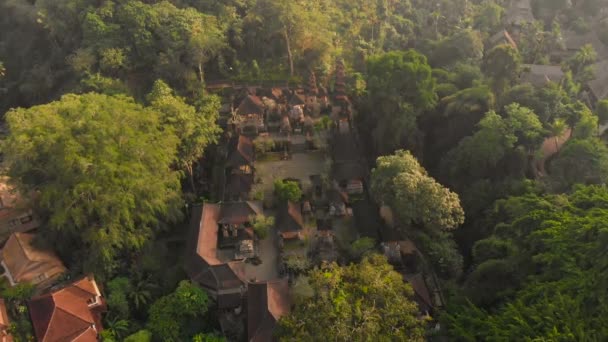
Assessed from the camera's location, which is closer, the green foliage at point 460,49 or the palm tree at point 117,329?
the palm tree at point 117,329

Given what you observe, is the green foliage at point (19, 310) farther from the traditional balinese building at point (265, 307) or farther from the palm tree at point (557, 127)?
the palm tree at point (557, 127)

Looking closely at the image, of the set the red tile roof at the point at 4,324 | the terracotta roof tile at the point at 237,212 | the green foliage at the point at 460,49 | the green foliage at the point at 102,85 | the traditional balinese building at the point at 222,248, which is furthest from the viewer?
the green foliage at the point at 460,49

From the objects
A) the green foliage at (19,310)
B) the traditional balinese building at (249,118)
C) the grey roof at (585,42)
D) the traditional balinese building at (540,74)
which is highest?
the grey roof at (585,42)

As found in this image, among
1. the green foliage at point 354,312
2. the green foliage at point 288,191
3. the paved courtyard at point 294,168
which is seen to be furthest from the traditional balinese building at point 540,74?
the green foliage at point 354,312

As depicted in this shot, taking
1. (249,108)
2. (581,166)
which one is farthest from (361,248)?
(249,108)

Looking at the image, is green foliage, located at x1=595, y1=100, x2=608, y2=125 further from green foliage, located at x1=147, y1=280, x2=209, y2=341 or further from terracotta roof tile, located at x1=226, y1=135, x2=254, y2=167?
green foliage, located at x1=147, y1=280, x2=209, y2=341

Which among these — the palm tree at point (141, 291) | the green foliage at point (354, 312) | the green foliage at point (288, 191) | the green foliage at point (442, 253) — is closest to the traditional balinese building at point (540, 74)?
the green foliage at point (442, 253)

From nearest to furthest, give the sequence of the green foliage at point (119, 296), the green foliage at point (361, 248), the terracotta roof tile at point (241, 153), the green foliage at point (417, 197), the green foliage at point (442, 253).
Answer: the green foliage at point (119, 296) < the green foliage at point (417, 197) < the green foliage at point (442, 253) < the green foliage at point (361, 248) < the terracotta roof tile at point (241, 153)

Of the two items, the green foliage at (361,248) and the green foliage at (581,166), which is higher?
the green foliage at (581,166)
